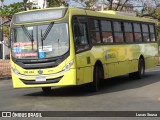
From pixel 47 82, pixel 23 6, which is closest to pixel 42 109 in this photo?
pixel 47 82

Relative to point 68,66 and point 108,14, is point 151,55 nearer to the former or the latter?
point 108,14

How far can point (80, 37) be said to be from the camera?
15.2 m

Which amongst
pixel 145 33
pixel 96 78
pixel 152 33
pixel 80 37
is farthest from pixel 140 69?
pixel 80 37

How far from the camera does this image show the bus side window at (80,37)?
14.9 m

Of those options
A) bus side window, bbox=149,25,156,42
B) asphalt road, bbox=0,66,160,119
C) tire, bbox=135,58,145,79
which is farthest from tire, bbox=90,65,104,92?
bus side window, bbox=149,25,156,42

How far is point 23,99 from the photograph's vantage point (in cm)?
1438

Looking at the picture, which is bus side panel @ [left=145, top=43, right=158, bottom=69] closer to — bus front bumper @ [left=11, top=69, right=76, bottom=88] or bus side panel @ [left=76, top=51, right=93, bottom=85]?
bus side panel @ [left=76, top=51, right=93, bottom=85]

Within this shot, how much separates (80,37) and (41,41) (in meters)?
1.34

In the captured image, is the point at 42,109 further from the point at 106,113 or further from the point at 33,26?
the point at 33,26

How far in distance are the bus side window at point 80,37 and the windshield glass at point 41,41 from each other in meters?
0.39

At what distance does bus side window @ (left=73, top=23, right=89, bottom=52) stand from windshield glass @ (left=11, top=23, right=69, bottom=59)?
0.39m

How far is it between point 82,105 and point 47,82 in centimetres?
250

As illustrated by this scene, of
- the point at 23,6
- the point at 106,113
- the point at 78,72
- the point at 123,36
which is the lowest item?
the point at 106,113

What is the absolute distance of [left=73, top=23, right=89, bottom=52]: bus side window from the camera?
14885 millimetres
